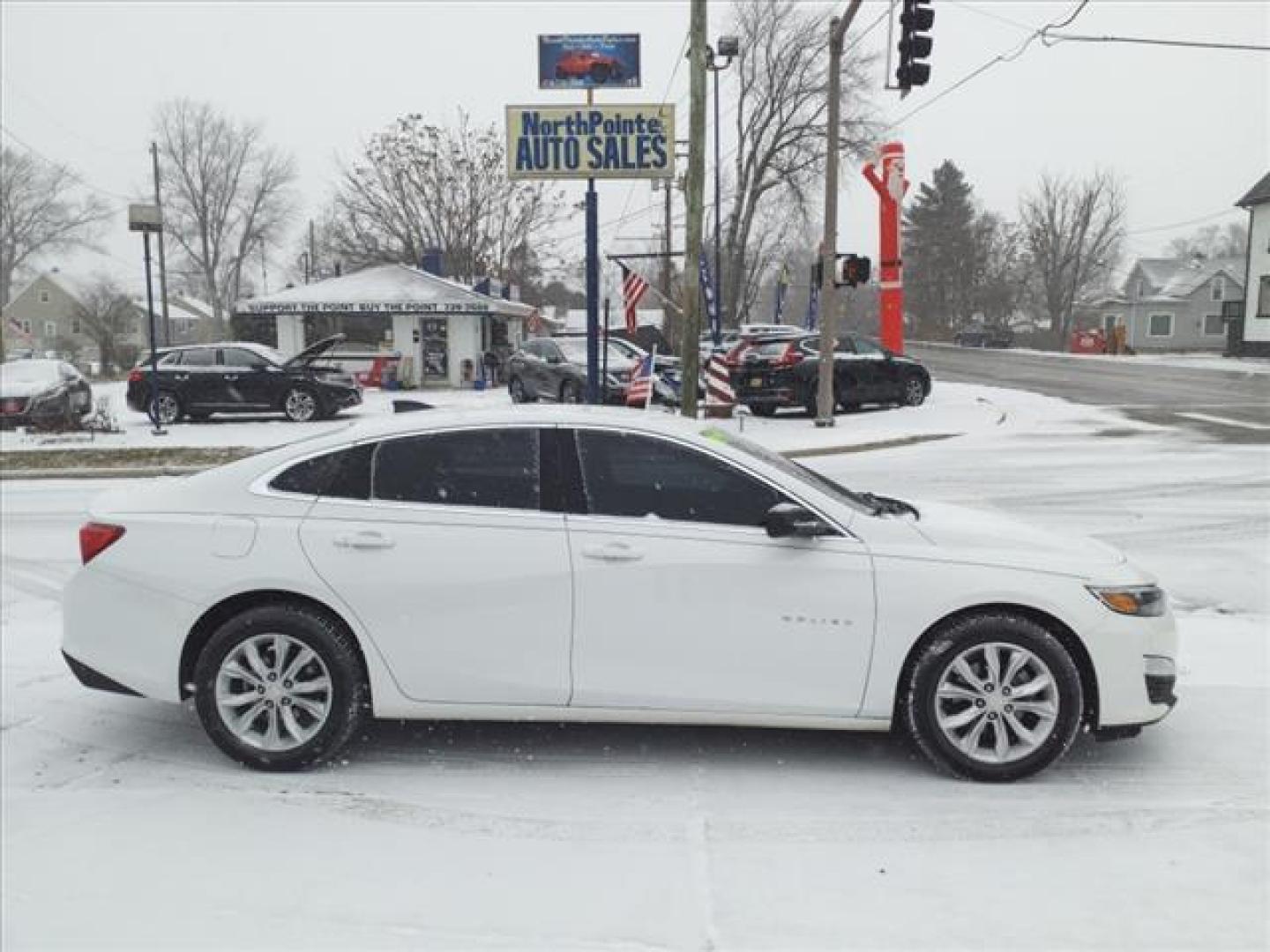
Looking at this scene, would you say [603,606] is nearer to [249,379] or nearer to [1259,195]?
[249,379]

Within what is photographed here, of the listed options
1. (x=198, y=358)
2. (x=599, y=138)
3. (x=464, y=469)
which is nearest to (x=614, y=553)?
(x=464, y=469)

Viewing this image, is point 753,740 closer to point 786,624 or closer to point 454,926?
point 786,624

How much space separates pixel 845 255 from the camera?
17.3 meters

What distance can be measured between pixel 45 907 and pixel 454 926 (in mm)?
1285

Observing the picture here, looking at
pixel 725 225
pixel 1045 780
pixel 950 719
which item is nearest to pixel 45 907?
pixel 950 719

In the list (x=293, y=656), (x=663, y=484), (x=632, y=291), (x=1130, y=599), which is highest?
(x=632, y=291)

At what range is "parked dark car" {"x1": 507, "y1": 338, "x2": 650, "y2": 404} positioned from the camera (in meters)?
20.1

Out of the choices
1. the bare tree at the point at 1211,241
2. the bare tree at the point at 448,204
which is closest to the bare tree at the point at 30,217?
the bare tree at the point at 448,204

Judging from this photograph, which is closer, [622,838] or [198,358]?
[622,838]

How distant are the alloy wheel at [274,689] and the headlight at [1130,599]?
9.92 feet

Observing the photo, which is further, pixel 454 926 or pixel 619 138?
pixel 619 138

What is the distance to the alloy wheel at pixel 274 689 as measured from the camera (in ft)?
13.2

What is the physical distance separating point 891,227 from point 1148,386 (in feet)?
25.6

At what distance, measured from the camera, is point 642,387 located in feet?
59.5
